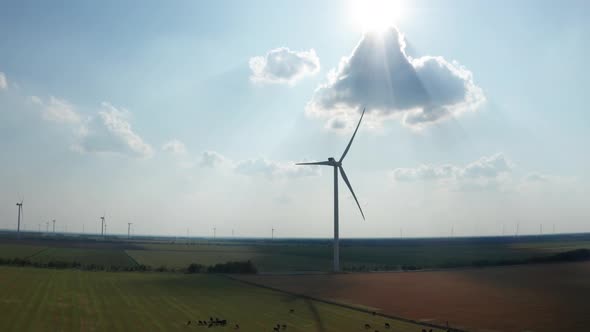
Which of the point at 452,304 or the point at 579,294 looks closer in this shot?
the point at 452,304

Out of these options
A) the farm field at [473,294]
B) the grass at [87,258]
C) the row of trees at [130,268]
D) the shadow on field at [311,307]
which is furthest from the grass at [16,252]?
the shadow on field at [311,307]

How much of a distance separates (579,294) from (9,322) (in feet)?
190

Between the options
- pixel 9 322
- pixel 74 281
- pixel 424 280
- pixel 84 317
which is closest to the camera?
pixel 9 322

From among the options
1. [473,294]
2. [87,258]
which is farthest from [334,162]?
[87,258]

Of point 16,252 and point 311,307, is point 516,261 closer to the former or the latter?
point 311,307

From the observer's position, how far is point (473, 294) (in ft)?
185

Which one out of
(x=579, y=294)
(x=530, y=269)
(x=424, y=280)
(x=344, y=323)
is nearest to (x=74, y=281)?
Result: (x=344, y=323)

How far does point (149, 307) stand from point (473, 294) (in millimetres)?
36619

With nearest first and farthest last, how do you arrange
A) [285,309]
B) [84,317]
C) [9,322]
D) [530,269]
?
[9,322] → [84,317] → [285,309] → [530,269]

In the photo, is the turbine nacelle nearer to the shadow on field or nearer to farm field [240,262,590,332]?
farm field [240,262,590,332]

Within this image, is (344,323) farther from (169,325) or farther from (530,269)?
(530,269)

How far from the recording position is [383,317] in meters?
42.4

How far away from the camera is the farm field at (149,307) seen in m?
35.6

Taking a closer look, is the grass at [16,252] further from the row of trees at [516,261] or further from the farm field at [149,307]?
the row of trees at [516,261]
